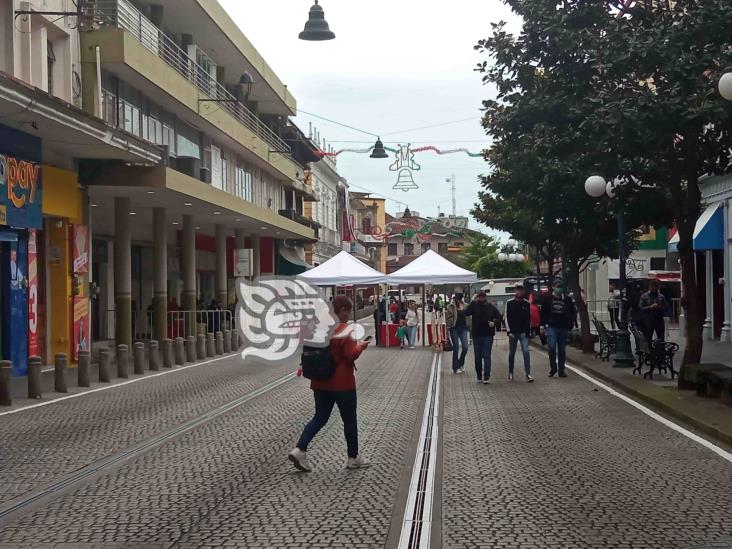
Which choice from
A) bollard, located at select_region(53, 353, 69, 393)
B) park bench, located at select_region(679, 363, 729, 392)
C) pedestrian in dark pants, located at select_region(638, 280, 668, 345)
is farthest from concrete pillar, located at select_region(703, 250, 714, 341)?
bollard, located at select_region(53, 353, 69, 393)

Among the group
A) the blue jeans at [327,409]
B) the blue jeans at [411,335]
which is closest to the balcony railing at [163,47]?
the blue jeans at [411,335]

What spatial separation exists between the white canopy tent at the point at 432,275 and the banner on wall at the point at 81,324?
35.0ft

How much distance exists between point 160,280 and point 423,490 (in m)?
22.6

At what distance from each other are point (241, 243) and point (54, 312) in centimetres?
1931

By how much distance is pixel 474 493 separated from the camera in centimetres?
831

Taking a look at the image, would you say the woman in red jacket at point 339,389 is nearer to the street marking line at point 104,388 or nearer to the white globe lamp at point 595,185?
the street marking line at point 104,388

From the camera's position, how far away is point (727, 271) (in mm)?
27266

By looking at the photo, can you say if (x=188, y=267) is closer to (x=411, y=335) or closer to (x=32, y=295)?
(x=411, y=335)

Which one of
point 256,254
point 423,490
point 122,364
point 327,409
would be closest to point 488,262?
point 256,254

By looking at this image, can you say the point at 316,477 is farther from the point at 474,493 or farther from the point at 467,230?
the point at 467,230

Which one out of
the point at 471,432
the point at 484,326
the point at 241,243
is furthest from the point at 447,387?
the point at 241,243

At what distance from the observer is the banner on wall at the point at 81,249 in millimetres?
24109

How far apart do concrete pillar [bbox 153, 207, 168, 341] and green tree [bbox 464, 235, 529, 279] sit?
39528 mm

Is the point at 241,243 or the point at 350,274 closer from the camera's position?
the point at 350,274
